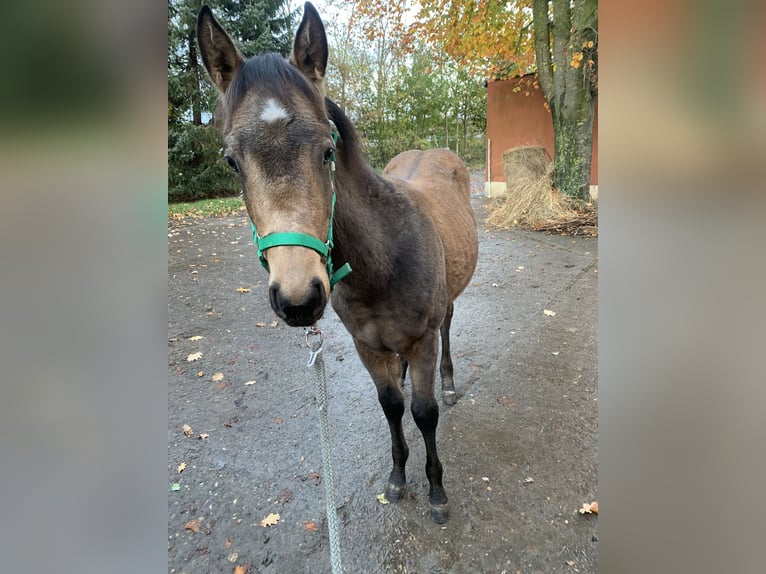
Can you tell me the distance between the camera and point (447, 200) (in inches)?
116

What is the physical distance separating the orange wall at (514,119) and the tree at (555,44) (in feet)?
3.95

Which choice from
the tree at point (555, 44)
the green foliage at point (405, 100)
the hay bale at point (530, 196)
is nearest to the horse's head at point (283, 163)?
the tree at point (555, 44)

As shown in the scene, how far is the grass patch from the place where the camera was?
456 inches

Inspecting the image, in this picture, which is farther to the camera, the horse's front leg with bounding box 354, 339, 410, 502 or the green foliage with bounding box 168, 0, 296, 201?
the green foliage with bounding box 168, 0, 296, 201

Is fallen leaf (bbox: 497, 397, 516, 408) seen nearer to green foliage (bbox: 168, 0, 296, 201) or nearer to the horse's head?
the horse's head

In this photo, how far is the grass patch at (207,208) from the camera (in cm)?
1157

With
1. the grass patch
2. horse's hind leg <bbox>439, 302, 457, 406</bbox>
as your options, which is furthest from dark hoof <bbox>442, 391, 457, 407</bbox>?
the grass patch

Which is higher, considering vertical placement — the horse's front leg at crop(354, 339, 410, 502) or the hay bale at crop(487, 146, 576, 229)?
the hay bale at crop(487, 146, 576, 229)

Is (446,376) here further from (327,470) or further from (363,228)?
(327,470)

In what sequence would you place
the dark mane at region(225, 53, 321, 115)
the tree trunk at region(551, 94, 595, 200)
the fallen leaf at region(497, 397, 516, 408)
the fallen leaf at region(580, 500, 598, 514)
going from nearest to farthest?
the dark mane at region(225, 53, 321, 115)
the fallen leaf at region(580, 500, 598, 514)
the fallen leaf at region(497, 397, 516, 408)
the tree trunk at region(551, 94, 595, 200)

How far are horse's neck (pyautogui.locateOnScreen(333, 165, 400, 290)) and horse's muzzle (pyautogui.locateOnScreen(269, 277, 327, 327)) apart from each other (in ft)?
1.76
